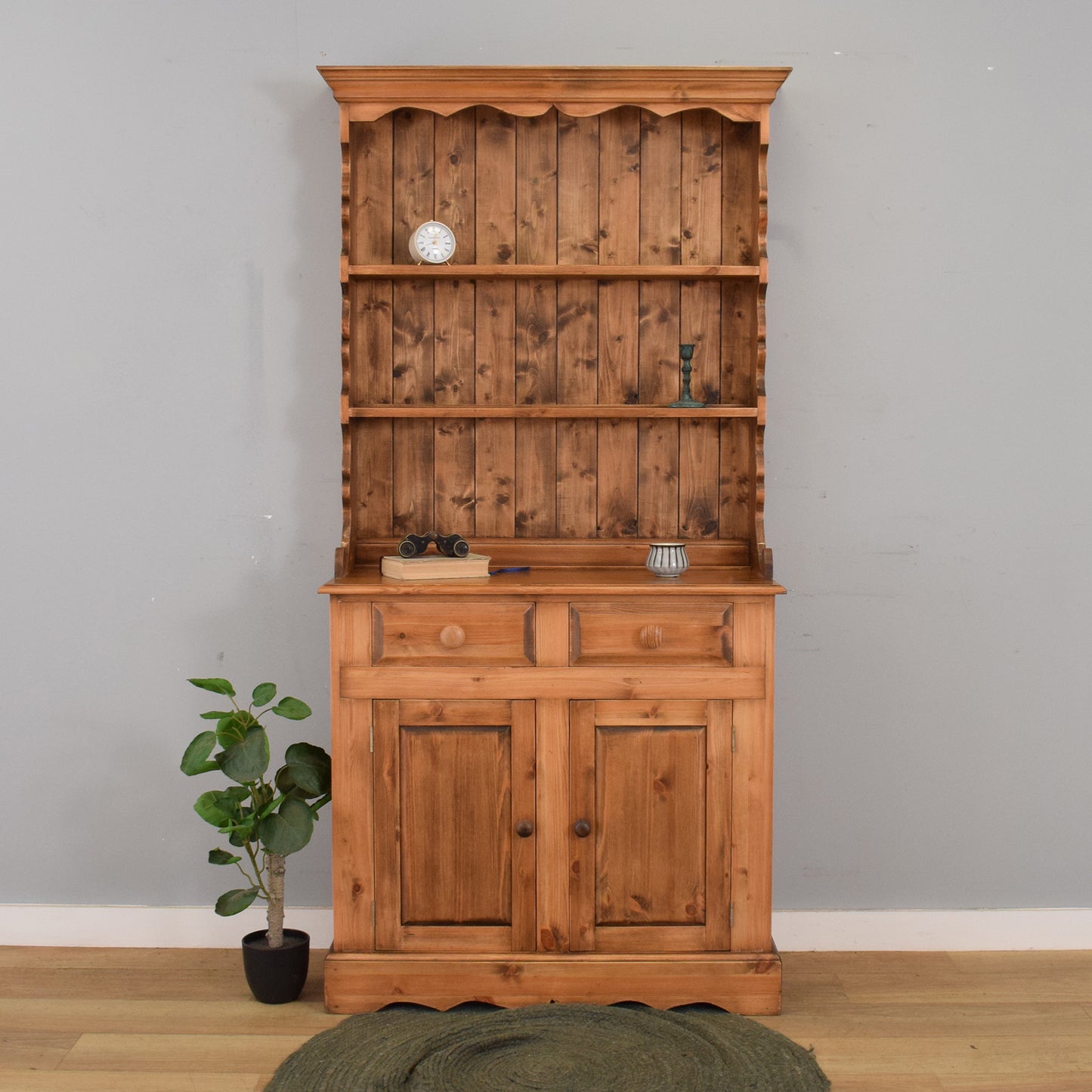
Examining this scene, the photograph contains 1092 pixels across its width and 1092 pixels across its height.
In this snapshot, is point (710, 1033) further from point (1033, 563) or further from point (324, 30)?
point (324, 30)

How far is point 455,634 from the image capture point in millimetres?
2637

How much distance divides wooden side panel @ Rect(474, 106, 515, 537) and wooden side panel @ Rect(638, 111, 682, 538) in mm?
358

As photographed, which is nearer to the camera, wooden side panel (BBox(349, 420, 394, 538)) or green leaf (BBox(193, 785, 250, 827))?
green leaf (BBox(193, 785, 250, 827))

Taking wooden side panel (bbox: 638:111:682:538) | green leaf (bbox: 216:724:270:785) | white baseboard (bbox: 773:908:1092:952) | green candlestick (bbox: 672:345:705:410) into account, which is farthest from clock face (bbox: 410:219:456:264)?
white baseboard (bbox: 773:908:1092:952)

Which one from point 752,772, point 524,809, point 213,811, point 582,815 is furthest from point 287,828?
point 752,772

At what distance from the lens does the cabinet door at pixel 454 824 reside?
2650 millimetres

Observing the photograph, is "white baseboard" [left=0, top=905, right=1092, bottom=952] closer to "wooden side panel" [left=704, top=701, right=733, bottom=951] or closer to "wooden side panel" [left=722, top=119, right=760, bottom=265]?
"wooden side panel" [left=704, top=701, right=733, bottom=951]

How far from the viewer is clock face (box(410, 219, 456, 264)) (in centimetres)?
291

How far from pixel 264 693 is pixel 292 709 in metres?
0.08

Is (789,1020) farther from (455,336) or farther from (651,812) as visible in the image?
(455,336)

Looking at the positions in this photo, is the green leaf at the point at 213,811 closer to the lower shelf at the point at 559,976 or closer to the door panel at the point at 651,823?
the lower shelf at the point at 559,976

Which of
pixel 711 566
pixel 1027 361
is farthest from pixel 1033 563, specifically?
pixel 711 566

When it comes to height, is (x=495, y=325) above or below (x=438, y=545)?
above

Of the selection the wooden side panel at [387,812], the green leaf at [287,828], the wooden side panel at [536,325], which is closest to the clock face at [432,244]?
the wooden side panel at [536,325]
